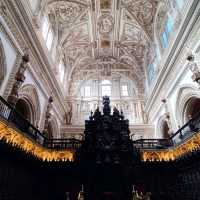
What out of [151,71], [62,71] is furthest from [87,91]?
[151,71]

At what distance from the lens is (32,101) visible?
12.5 metres

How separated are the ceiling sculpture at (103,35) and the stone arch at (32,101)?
704cm

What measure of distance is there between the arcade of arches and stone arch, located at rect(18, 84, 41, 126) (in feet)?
0.22

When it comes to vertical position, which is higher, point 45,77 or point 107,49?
point 107,49

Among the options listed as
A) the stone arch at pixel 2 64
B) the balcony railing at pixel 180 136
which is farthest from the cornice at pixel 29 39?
the balcony railing at pixel 180 136

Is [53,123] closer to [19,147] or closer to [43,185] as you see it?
[43,185]

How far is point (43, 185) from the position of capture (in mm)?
11289

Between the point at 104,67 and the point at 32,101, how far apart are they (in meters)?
12.8

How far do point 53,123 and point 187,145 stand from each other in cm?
1126

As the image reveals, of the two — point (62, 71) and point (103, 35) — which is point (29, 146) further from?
point (103, 35)

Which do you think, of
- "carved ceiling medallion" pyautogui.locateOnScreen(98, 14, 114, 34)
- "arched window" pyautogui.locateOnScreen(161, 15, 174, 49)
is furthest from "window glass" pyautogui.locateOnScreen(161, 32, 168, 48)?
"carved ceiling medallion" pyautogui.locateOnScreen(98, 14, 114, 34)

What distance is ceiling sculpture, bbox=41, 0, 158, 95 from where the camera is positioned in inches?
653

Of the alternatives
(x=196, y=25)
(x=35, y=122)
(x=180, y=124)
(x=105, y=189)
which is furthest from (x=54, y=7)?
(x=105, y=189)

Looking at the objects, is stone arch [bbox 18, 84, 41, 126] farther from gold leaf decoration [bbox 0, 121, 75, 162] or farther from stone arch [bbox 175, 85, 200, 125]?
stone arch [bbox 175, 85, 200, 125]
